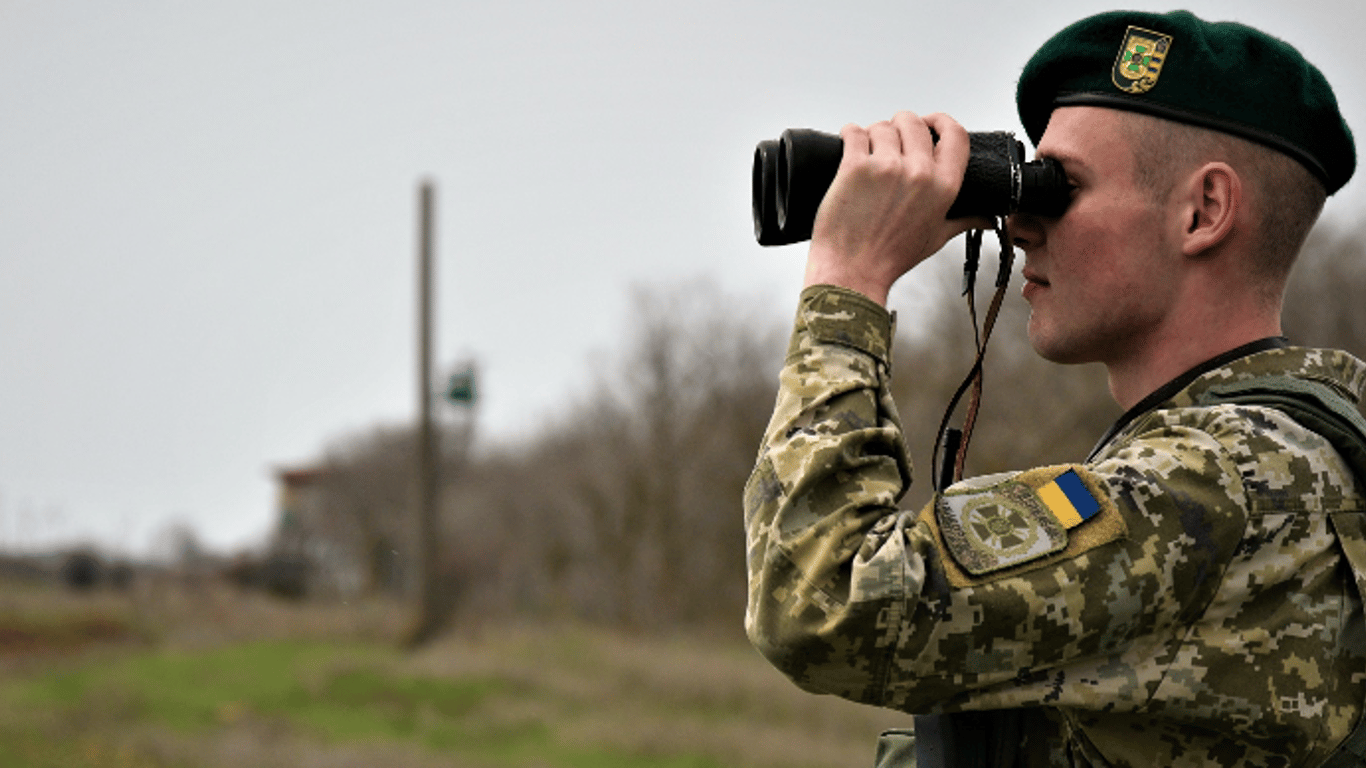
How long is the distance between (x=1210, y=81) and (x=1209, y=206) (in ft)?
0.40

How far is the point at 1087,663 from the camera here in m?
1.08

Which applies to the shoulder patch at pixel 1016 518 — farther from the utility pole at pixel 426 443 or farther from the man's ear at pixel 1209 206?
the utility pole at pixel 426 443

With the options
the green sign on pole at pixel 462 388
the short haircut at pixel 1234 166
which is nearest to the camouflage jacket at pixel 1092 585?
the short haircut at pixel 1234 166

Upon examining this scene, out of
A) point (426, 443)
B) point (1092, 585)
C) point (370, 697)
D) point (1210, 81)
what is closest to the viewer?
point (1092, 585)

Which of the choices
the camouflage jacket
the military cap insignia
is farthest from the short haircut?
the military cap insignia

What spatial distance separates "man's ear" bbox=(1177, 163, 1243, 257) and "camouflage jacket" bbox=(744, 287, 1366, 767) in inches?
8.0

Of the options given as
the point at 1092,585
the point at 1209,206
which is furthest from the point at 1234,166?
the point at 1092,585

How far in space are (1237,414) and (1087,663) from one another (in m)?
0.26

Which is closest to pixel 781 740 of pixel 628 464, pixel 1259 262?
pixel 1259 262

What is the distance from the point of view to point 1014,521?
1.09 meters

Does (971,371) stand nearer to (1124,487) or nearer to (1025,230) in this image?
(1025,230)

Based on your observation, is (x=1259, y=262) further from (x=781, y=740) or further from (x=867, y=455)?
(x=781, y=740)

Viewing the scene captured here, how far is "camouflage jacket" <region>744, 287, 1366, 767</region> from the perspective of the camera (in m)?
1.04

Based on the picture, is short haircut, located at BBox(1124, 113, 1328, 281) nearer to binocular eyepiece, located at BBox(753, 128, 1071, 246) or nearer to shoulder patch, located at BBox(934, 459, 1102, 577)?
binocular eyepiece, located at BBox(753, 128, 1071, 246)
